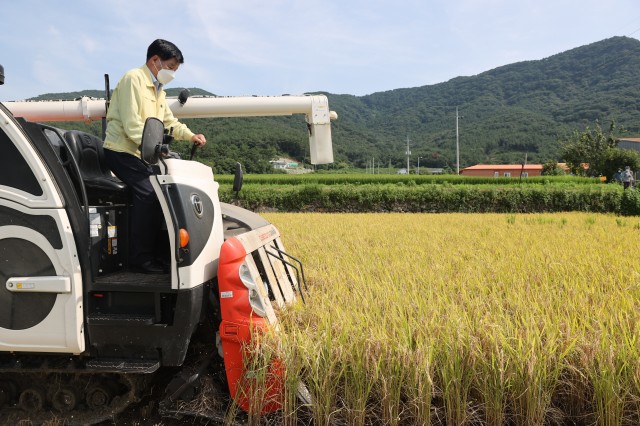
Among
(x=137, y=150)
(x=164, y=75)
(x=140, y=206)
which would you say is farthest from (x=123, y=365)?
(x=164, y=75)

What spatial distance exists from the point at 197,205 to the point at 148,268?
55 centimetres

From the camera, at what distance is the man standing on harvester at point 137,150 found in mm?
2959

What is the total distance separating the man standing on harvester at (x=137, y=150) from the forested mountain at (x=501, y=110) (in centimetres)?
8429

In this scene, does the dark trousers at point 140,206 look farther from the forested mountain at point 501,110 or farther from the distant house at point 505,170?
the distant house at point 505,170

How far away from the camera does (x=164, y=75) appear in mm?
3244

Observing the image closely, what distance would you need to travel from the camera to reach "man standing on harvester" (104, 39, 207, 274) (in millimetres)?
2959

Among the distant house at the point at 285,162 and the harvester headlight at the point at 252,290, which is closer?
the harvester headlight at the point at 252,290

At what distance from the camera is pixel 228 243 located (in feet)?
9.31

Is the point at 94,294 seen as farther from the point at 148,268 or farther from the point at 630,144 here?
the point at 630,144

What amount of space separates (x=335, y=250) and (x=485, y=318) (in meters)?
4.20

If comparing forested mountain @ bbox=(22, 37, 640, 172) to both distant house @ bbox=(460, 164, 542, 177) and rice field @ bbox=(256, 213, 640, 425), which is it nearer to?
distant house @ bbox=(460, 164, 542, 177)

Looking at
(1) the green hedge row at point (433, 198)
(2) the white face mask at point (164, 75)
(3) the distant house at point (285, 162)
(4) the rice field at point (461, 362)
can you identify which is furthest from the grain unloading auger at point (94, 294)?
(3) the distant house at point (285, 162)

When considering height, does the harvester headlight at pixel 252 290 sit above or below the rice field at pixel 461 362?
above

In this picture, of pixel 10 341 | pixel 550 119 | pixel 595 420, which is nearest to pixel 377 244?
pixel 595 420
